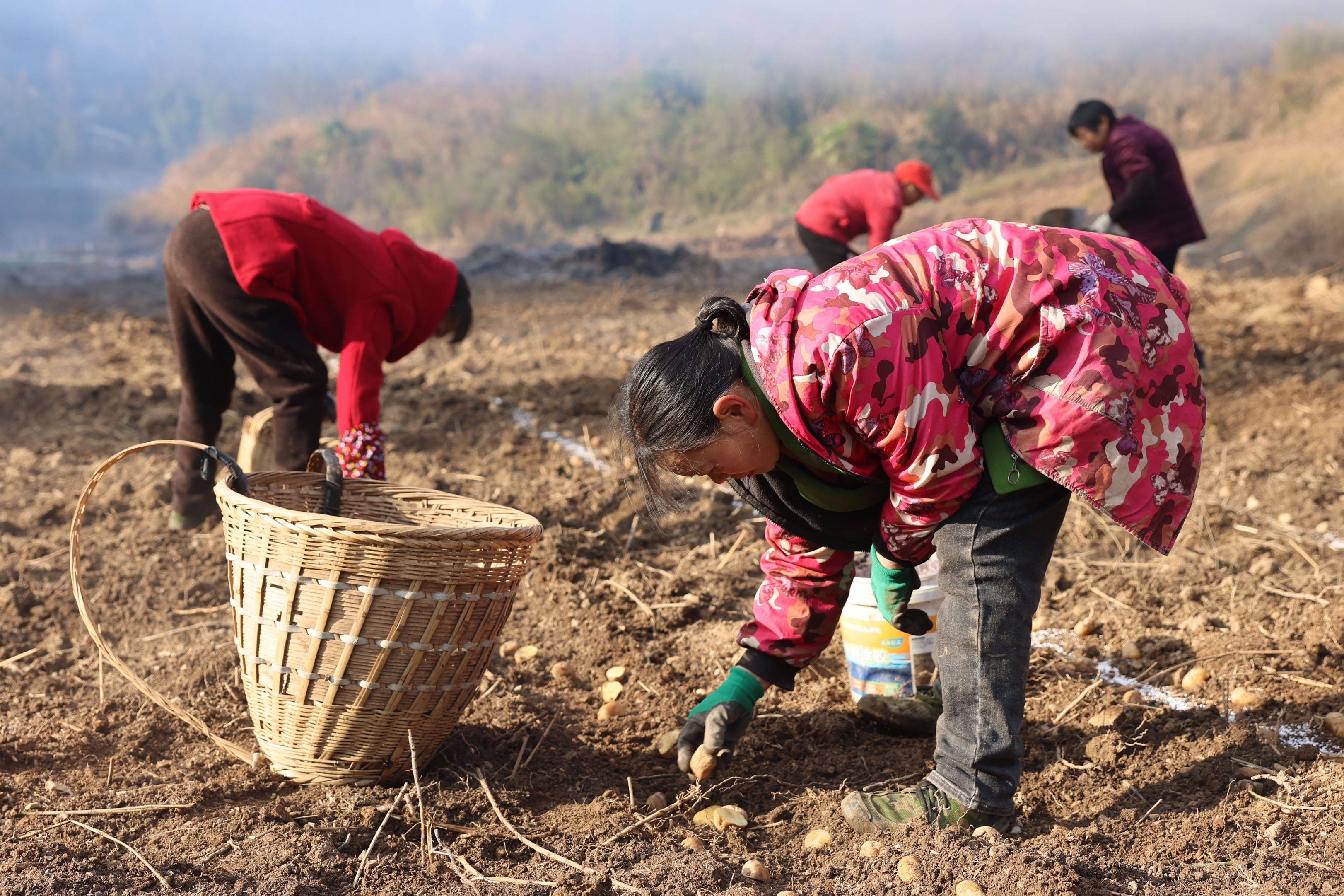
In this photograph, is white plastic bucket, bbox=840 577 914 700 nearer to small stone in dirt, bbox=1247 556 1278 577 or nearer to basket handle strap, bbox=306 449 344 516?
basket handle strap, bbox=306 449 344 516

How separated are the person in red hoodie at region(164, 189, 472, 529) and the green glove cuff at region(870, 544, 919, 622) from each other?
1550mm

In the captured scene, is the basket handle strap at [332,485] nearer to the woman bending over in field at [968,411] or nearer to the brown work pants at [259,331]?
the woman bending over in field at [968,411]

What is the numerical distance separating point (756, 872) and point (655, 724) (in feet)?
2.20

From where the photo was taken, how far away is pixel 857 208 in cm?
587

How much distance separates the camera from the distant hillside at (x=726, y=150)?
50.6 feet

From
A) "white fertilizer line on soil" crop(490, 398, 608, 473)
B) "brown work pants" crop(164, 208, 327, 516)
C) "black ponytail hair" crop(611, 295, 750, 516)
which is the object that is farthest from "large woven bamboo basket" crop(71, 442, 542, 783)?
"white fertilizer line on soil" crop(490, 398, 608, 473)

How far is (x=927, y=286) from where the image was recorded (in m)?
1.67

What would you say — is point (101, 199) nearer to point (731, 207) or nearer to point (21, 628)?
point (731, 207)

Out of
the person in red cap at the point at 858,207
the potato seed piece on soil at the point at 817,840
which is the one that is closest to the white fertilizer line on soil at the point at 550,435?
the person in red cap at the point at 858,207

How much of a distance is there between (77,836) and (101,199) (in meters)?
26.8

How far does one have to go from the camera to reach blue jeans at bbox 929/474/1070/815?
5.82 feet

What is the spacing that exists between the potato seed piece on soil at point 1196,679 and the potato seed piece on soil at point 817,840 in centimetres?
108

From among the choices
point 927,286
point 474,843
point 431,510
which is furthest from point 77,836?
point 927,286

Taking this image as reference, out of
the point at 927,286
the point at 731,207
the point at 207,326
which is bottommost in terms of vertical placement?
the point at 731,207
